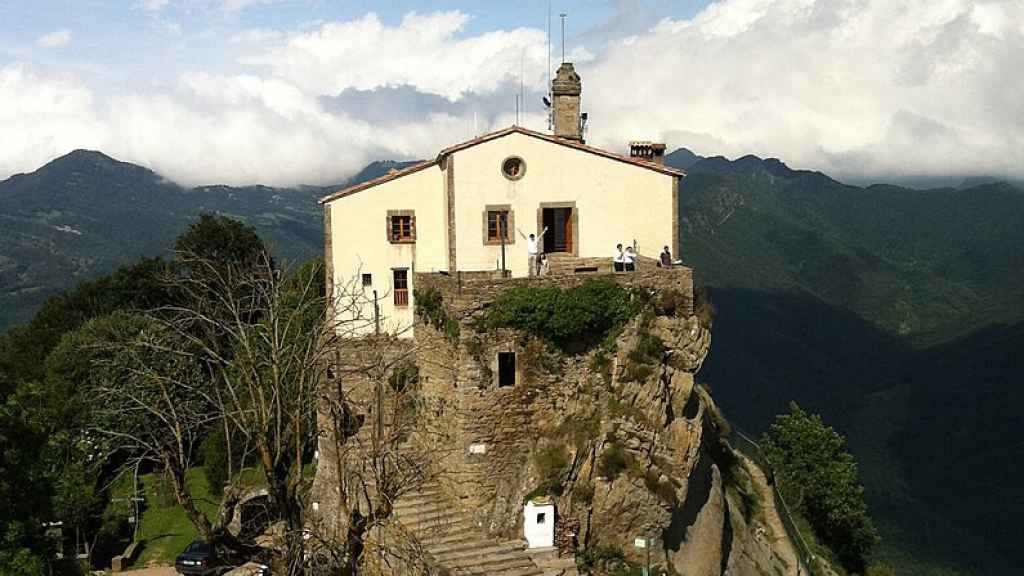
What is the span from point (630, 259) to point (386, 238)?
878 centimetres

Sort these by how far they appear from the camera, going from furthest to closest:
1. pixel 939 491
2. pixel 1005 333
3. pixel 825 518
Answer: pixel 1005 333 → pixel 939 491 → pixel 825 518

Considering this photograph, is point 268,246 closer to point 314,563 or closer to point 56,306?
point 314,563

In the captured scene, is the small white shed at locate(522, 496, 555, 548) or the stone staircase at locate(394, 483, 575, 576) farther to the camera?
the small white shed at locate(522, 496, 555, 548)

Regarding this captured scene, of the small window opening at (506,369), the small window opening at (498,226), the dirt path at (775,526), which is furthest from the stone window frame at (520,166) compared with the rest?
the dirt path at (775,526)

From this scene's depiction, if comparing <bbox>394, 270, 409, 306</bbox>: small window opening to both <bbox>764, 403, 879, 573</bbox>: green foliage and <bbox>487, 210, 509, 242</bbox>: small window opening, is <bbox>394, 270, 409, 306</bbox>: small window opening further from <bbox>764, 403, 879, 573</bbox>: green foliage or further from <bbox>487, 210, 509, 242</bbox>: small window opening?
<bbox>764, 403, 879, 573</bbox>: green foliage

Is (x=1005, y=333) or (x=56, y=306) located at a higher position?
(x=56, y=306)

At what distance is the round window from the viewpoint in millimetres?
27219

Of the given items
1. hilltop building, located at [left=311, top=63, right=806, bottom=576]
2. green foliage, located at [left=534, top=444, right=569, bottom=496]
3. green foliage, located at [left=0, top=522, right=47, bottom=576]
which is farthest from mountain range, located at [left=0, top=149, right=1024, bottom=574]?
green foliage, located at [left=0, top=522, right=47, bottom=576]

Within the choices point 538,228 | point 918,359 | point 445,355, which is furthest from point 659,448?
point 918,359

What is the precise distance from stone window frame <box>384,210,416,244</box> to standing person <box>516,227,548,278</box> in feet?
12.5

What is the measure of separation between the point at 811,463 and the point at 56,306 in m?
52.3

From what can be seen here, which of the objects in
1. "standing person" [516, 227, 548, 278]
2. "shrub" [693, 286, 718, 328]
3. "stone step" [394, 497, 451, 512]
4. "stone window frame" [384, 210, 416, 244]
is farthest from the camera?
"stone window frame" [384, 210, 416, 244]

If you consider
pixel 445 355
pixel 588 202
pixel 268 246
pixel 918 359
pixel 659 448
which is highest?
pixel 588 202

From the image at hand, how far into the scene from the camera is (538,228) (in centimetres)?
2767
